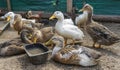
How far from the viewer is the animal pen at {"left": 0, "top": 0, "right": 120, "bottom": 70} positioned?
15.7 feet

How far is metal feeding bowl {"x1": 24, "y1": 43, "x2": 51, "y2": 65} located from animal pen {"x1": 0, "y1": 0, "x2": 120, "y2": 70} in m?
0.03

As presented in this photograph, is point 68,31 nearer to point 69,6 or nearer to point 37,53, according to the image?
point 37,53

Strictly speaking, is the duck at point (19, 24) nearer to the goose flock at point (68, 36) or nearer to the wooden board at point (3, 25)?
the goose flock at point (68, 36)

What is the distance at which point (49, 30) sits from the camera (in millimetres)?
5832

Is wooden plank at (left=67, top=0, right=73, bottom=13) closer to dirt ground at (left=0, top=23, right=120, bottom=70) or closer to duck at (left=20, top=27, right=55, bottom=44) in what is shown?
duck at (left=20, top=27, right=55, bottom=44)

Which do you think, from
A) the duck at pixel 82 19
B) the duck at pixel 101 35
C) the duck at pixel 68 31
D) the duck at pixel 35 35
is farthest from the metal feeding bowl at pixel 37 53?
the duck at pixel 82 19

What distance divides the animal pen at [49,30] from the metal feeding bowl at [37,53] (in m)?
0.03

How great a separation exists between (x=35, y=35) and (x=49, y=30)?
0.43m

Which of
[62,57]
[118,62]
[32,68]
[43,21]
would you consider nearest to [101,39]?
[118,62]

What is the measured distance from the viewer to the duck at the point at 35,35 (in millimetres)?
5553

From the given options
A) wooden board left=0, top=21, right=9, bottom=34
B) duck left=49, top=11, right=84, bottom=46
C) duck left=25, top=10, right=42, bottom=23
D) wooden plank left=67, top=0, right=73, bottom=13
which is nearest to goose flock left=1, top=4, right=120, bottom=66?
duck left=49, top=11, right=84, bottom=46

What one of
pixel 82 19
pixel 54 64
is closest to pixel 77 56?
pixel 54 64

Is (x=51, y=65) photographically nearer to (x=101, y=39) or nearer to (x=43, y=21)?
(x=101, y=39)

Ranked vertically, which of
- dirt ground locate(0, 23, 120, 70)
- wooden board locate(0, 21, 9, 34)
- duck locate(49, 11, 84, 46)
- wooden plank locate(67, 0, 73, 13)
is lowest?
dirt ground locate(0, 23, 120, 70)
